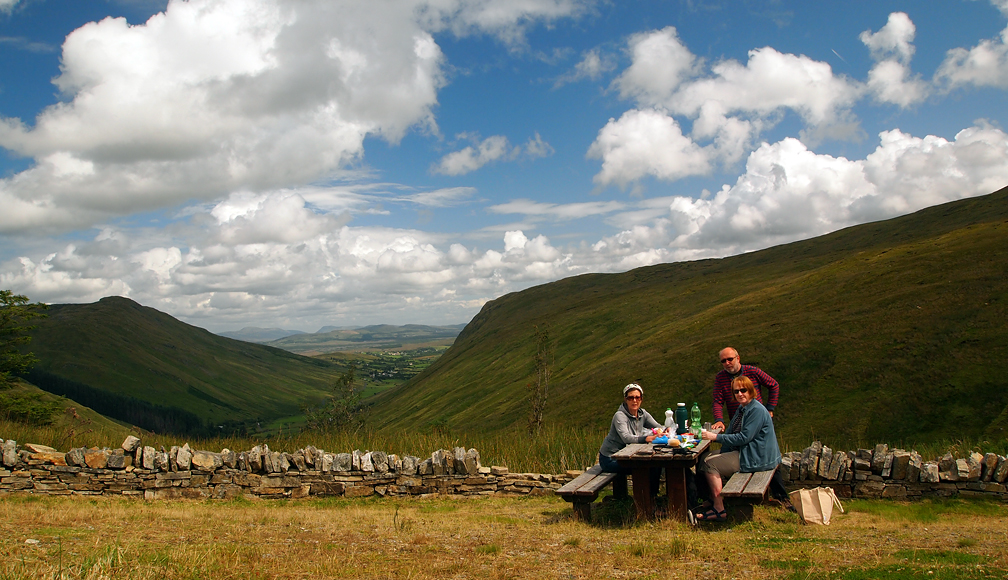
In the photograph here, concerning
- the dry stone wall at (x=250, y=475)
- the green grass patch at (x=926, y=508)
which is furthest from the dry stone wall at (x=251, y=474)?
the green grass patch at (x=926, y=508)

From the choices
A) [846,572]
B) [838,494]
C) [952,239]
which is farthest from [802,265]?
[846,572]

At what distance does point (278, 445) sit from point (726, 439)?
10.5 m

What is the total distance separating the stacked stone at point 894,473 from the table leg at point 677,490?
2598mm

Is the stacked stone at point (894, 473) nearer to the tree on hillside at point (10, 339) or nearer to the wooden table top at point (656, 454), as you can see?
the wooden table top at point (656, 454)

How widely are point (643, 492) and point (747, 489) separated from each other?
1.63 m

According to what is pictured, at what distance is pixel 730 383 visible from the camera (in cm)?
1028

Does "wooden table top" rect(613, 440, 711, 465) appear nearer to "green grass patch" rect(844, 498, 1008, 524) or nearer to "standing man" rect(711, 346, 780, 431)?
"standing man" rect(711, 346, 780, 431)

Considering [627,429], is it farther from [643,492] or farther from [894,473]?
[894,473]

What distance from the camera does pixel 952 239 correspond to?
55.3 metres

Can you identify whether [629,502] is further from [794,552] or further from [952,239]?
[952,239]

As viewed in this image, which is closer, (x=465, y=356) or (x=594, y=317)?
(x=594, y=317)

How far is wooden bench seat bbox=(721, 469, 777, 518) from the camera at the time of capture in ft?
24.5

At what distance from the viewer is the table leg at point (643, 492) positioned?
28.5ft

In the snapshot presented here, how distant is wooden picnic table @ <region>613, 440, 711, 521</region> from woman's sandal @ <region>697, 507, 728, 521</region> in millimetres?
240
